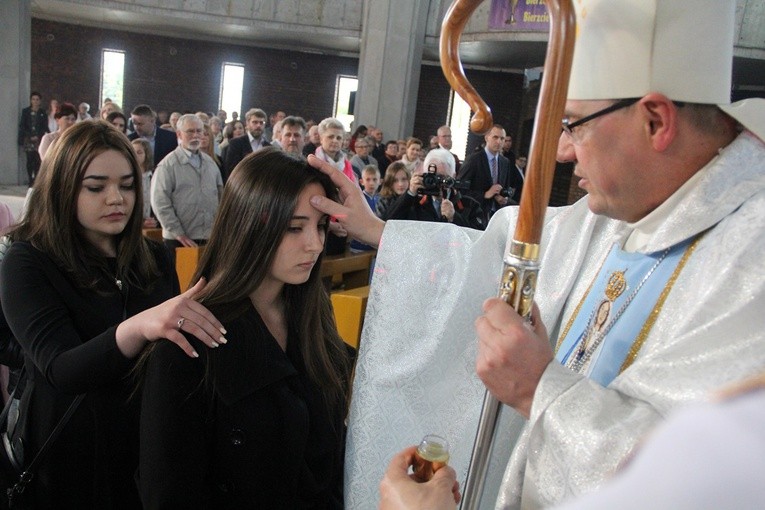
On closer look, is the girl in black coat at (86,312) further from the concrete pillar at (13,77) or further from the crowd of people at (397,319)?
the concrete pillar at (13,77)

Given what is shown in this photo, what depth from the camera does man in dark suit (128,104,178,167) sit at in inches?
301

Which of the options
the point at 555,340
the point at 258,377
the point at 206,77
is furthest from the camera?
the point at 206,77

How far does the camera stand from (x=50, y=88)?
18.1 metres

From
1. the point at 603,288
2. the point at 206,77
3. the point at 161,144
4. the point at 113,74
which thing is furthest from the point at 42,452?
the point at 113,74

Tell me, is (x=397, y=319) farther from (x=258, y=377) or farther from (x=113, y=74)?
(x=113, y=74)

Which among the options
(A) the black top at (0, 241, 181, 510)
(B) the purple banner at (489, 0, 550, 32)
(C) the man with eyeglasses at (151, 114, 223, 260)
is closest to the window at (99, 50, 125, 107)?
(B) the purple banner at (489, 0, 550, 32)

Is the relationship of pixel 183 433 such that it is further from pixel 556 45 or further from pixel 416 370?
pixel 556 45

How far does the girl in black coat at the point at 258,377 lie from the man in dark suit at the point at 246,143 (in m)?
5.19

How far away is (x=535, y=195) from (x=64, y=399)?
1.68 metres

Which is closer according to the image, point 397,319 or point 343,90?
point 397,319

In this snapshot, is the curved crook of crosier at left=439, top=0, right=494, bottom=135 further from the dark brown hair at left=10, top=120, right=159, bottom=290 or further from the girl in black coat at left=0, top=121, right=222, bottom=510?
the dark brown hair at left=10, top=120, right=159, bottom=290

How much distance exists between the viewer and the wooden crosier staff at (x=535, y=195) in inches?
44.2

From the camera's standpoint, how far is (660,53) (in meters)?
1.40

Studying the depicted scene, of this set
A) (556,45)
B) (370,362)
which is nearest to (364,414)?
(370,362)
